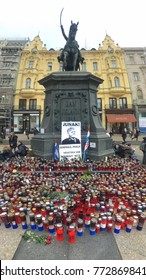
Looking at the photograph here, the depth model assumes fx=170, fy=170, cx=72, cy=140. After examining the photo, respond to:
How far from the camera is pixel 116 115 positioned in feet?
104

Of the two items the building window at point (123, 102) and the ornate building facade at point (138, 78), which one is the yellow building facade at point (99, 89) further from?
the ornate building facade at point (138, 78)

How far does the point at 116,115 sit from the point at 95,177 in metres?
28.3

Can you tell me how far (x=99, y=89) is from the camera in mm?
33531

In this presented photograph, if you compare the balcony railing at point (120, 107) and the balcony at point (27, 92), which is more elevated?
the balcony at point (27, 92)

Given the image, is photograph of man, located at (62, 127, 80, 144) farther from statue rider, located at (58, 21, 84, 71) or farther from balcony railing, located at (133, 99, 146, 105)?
balcony railing, located at (133, 99, 146, 105)

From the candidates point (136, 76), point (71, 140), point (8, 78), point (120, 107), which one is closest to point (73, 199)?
point (71, 140)

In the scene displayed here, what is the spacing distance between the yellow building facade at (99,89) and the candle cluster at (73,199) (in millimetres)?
26401

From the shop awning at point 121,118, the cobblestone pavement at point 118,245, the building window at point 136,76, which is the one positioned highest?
the building window at point 136,76

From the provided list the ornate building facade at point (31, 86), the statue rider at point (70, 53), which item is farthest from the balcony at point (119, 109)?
the statue rider at point (70, 53)

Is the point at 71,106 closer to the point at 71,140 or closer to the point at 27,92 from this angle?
the point at 71,140

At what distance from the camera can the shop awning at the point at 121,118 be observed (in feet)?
101

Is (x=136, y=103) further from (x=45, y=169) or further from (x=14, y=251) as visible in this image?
(x=14, y=251)

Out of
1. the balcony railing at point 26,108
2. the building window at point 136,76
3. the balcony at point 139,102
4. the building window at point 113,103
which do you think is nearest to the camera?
the balcony at point 139,102

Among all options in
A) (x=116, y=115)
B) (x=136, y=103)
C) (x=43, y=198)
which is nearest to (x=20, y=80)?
(x=116, y=115)
